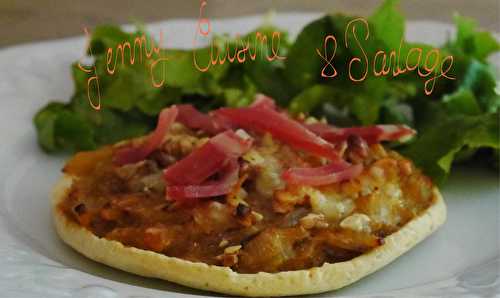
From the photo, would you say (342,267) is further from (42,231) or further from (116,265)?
(42,231)

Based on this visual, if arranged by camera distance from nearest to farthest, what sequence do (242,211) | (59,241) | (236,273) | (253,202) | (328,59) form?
(236,273)
(242,211)
(253,202)
(59,241)
(328,59)

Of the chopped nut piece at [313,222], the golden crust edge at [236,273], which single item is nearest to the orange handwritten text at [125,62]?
the golden crust edge at [236,273]

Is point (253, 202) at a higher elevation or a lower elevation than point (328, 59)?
lower

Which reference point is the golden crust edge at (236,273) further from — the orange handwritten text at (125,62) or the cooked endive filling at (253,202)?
the orange handwritten text at (125,62)

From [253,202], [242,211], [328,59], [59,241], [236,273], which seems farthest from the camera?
[328,59]

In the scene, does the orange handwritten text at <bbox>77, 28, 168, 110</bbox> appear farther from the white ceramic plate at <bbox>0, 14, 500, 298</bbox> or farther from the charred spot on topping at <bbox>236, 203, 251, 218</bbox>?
the charred spot on topping at <bbox>236, 203, 251, 218</bbox>

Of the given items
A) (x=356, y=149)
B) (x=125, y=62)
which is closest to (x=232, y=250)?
(x=356, y=149)

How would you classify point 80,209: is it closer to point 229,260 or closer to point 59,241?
point 59,241
